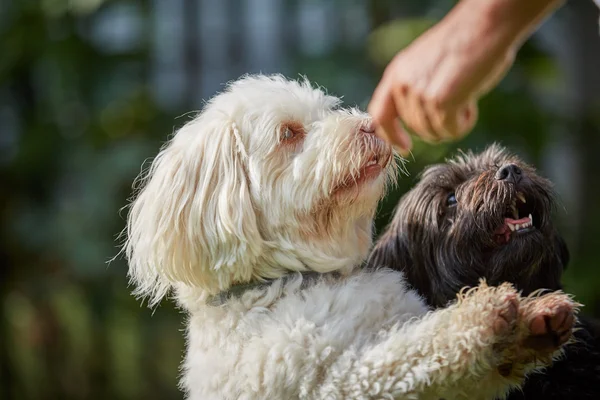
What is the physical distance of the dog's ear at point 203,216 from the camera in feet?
6.86

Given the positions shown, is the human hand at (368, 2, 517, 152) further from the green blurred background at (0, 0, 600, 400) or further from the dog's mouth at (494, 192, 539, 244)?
the green blurred background at (0, 0, 600, 400)

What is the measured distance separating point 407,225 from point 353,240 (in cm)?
29

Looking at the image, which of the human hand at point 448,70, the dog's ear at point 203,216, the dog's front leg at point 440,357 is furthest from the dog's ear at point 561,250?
the dog's ear at point 203,216

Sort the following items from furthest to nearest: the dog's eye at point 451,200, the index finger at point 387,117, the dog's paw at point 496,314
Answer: the dog's eye at point 451,200
the index finger at point 387,117
the dog's paw at point 496,314

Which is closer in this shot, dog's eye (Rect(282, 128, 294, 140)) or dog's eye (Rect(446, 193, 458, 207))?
dog's eye (Rect(282, 128, 294, 140))

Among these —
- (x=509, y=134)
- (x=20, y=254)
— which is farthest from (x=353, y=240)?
(x=20, y=254)

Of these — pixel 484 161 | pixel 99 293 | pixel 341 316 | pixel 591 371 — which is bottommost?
pixel 99 293

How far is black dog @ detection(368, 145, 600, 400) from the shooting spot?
89.2 inches

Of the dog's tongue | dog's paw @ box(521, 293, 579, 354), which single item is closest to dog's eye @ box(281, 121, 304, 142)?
→ the dog's tongue

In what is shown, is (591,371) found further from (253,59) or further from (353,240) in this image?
(253,59)

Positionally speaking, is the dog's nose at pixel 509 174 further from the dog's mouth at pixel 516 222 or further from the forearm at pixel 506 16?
the forearm at pixel 506 16

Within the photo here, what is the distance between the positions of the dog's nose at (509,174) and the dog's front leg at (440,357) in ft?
1.50

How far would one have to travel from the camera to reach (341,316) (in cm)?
199

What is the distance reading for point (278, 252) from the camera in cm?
213
